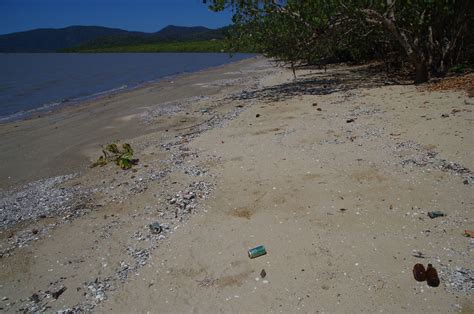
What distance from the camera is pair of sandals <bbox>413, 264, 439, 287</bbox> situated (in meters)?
3.72

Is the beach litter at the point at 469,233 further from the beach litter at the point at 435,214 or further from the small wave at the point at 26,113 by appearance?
the small wave at the point at 26,113

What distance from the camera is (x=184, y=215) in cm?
572

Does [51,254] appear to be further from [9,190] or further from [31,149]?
[31,149]

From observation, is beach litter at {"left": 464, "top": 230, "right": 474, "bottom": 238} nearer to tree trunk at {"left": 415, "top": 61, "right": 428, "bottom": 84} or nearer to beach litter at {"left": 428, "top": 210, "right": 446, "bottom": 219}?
beach litter at {"left": 428, "top": 210, "right": 446, "bottom": 219}

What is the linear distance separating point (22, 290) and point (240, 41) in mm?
12063

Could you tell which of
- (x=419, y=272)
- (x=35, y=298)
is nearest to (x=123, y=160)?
(x=35, y=298)

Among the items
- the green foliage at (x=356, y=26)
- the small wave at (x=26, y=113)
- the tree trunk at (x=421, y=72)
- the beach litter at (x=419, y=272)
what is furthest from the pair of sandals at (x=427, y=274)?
the small wave at (x=26, y=113)

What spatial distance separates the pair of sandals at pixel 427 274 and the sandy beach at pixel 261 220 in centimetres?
8

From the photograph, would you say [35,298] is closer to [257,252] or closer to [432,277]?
[257,252]

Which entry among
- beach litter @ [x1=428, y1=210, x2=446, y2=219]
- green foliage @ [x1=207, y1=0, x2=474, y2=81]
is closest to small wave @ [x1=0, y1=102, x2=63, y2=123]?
green foliage @ [x1=207, y1=0, x2=474, y2=81]

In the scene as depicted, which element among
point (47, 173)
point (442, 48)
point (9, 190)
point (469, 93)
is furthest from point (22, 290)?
point (442, 48)

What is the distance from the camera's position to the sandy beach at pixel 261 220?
3.97 metres

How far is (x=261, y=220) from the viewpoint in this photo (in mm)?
5285

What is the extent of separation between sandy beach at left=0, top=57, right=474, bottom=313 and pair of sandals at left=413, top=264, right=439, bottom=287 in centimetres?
8
